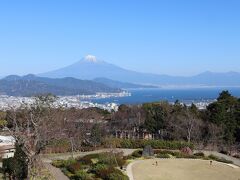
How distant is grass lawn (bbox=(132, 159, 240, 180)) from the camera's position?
24672mm

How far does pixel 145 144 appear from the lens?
37375 mm

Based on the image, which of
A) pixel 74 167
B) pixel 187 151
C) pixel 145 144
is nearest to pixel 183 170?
pixel 74 167

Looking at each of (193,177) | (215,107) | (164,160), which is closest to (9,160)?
(193,177)

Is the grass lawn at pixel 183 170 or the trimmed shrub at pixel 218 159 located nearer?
the grass lawn at pixel 183 170

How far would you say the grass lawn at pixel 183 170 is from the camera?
24672 millimetres

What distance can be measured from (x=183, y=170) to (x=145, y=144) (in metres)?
10.7

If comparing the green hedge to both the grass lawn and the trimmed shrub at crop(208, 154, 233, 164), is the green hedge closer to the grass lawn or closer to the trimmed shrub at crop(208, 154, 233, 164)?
the trimmed shrub at crop(208, 154, 233, 164)

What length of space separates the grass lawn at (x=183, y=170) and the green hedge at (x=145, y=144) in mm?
6517

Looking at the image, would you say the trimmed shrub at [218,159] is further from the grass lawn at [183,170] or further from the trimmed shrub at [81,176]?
the trimmed shrub at [81,176]

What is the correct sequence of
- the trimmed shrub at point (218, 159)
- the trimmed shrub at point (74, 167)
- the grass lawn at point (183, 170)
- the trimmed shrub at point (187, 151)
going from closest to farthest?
1. the grass lawn at point (183, 170)
2. the trimmed shrub at point (74, 167)
3. the trimmed shrub at point (218, 159)
4. the trimmed shrub at point (187, 151)

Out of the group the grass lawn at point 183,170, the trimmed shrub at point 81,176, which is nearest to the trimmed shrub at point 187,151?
the grass lawn at point 183,170

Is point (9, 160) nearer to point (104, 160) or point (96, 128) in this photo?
point (104, 160)

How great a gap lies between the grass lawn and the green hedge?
6.52 meters

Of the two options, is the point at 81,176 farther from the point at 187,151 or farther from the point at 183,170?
the point at 187,151
